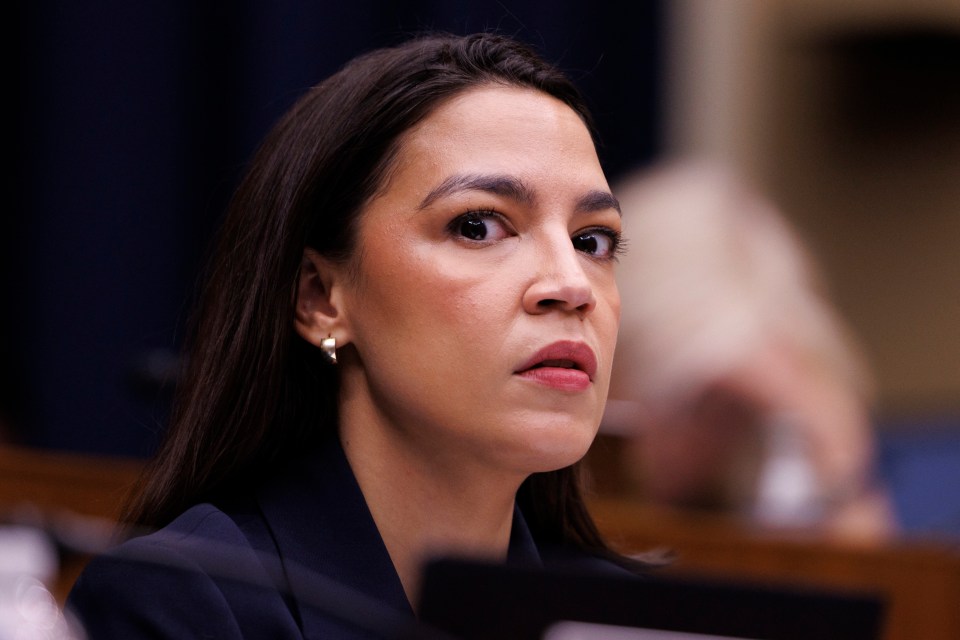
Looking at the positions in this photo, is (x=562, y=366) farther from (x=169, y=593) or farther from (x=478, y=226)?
(x=169, y=593)

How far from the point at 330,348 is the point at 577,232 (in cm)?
29

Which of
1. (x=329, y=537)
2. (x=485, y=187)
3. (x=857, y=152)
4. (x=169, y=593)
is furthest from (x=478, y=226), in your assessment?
(x=857, y=152)

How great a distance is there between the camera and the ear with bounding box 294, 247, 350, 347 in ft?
5.01

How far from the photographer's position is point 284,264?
4.95 feet

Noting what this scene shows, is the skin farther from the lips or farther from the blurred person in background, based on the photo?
the blurred person in background

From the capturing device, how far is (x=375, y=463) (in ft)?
5.06

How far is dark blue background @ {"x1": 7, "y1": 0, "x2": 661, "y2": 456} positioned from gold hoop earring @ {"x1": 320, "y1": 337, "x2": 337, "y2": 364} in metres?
2.48

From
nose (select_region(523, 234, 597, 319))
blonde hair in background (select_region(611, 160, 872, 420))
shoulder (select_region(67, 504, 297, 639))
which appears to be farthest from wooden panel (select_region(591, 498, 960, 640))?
shoulder (select_region(67, 504, 297, 639))

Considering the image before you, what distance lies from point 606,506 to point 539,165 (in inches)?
48.3

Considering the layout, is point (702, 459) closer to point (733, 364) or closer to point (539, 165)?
point (733, 364)

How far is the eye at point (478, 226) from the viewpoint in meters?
1.45

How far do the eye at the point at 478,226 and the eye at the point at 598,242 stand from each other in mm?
100

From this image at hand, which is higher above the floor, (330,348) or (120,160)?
(330,348)

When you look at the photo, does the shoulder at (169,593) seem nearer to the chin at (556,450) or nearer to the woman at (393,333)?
the woman at (393,333)
